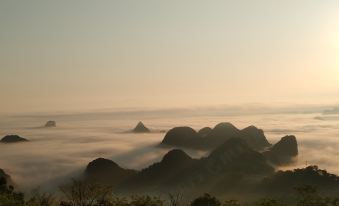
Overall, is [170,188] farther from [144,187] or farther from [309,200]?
[309,200]

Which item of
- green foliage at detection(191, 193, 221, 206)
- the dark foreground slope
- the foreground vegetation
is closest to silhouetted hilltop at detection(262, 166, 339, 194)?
the dark foreground slope

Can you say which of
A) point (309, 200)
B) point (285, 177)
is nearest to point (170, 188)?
point (285, 177)

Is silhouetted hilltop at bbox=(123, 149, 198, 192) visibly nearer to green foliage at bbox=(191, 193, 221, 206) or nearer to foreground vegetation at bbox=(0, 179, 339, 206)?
foreground vegetation at bbox=(0, 179, 339, 206)

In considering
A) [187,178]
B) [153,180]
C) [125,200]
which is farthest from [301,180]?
[125,200]

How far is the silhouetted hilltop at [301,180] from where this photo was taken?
164 metres

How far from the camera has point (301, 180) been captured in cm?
16750

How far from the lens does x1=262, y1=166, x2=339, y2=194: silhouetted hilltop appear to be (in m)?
164

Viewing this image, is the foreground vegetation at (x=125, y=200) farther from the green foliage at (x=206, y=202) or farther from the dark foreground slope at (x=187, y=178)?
the dark foreground slope at (x=187, y=178)

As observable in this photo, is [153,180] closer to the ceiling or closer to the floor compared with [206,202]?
closer to the floor

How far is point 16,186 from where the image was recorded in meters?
185

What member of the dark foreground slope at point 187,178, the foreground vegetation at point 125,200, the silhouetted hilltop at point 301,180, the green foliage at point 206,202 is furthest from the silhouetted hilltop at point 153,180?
the green foliage at point 206,202

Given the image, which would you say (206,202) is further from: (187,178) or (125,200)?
(187,178)

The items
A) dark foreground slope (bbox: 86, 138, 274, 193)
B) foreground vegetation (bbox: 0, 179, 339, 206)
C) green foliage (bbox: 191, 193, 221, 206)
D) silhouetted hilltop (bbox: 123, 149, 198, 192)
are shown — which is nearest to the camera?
foreground vegetation (bbox: 0, 179, 339, 206)

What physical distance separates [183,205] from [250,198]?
2295cm
